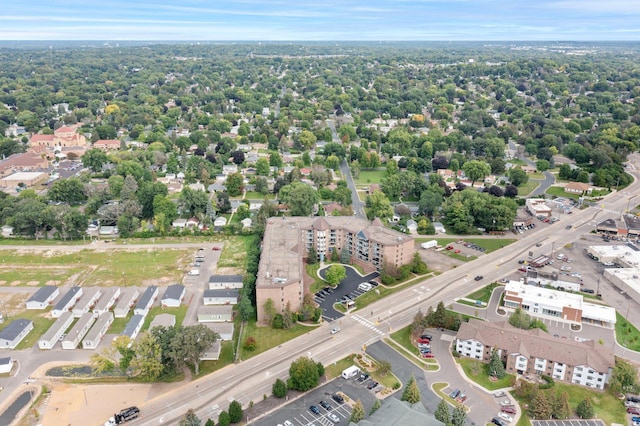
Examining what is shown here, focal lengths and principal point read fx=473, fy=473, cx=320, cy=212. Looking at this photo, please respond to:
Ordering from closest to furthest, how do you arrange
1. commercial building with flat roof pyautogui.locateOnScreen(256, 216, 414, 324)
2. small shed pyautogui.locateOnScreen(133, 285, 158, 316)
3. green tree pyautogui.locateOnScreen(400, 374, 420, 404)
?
green tree pyautogui.locateOnScreen(400, 374, 420, 404)
commercial building with flat roof pyautogui.locateOnScreen(256, 216, 414, 324)
small shed pyautogui.locateOnScreen(133, 285, 158, 316)

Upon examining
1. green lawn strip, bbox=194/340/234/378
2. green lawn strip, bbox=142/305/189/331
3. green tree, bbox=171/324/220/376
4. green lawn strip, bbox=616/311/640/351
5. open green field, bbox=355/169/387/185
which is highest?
green tree, bbox=171/324/220/376

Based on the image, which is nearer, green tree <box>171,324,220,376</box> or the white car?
the white car

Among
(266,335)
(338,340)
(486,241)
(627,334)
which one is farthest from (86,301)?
(627,334)

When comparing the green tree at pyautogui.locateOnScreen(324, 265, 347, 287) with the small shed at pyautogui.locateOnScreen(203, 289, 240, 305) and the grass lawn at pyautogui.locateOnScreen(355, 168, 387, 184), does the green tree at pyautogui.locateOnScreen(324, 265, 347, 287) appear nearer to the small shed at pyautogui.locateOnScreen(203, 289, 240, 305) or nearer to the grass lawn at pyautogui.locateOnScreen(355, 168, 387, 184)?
the small shed at pyautogui.locateOnScreen(203, 289, 240, 305)

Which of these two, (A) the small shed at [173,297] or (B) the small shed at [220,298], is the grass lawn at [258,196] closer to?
(A) the small shed at [173,297]

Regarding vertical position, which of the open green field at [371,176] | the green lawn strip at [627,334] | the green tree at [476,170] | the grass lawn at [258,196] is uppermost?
the green tree at [476,170]

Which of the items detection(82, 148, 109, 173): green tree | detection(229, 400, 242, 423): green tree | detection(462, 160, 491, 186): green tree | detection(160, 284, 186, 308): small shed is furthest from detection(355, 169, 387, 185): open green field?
detection(229, 400, 242, 423): green tree

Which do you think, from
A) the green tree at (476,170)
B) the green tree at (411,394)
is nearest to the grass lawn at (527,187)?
the green tree at (476,170)

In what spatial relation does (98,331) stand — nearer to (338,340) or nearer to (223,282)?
(223,282)
